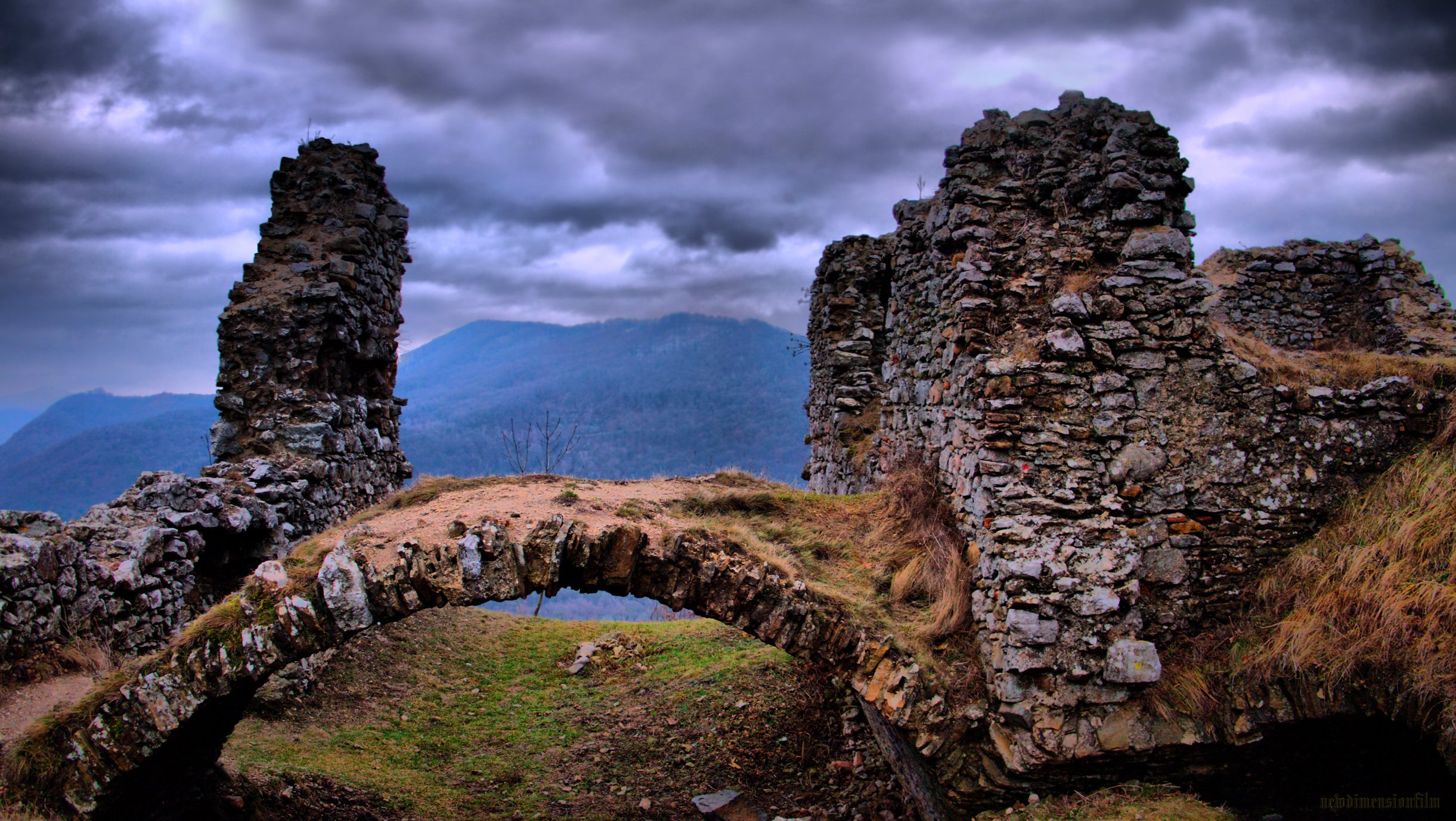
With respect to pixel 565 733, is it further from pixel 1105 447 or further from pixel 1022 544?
pixel 1105 447

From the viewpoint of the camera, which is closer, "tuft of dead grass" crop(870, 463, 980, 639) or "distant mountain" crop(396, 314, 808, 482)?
"tuft of dead grass" crop(870, 463, 980, 639)

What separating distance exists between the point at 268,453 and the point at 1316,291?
1542 cm

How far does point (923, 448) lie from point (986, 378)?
1896 mm

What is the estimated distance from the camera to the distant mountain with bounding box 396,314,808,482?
9525 centimetres

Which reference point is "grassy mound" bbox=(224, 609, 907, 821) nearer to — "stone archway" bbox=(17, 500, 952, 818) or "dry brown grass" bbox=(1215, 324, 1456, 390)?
"stone archway" bbox=(17, 500, 952, 818)

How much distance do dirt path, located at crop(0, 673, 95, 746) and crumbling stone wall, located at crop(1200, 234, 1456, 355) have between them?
559 inches

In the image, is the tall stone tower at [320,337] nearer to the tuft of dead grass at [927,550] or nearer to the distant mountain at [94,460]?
the tuft of dead grass at [927,550]

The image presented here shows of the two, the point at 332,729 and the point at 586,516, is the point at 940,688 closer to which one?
the point at 586,516

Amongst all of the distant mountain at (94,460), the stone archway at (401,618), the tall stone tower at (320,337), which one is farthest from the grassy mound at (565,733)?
the distant mountain at (94,460)

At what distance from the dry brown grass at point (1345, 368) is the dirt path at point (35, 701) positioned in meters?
10.0

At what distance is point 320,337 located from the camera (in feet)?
33.0

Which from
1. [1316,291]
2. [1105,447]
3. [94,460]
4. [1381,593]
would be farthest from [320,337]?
[94,460]

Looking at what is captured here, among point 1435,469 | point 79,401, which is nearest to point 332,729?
point 1435,469

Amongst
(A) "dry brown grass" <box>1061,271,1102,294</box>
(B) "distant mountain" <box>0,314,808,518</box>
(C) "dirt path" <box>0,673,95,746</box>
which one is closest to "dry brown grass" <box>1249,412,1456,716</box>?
(A) "dry brown grass" <box>1061,271,1102,294</box>
